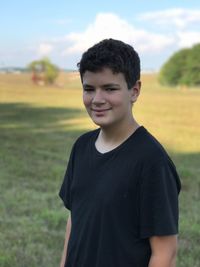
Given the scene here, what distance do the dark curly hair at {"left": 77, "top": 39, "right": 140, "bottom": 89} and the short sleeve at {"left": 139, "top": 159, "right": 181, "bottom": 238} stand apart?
0.98 feet

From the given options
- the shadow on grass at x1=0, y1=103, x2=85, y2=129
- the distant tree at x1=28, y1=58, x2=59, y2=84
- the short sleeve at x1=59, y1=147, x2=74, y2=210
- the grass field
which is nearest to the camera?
the short sleeve at x1=59, y1=147, x2=74, y2=210

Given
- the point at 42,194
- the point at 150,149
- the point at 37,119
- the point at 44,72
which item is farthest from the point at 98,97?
the point at 44,72

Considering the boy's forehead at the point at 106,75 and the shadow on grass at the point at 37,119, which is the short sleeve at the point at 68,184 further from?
the shadow on grass at the point at 37,119

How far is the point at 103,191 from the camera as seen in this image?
1.67 meters

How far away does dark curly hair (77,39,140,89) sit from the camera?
1.66m

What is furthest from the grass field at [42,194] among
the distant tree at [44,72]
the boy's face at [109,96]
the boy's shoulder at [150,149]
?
the distant tree at [44,72]

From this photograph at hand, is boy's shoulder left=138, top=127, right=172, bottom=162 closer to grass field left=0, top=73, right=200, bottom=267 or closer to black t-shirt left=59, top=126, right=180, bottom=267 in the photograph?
black t-shirt left=59, top=126, right=180, bottom=267

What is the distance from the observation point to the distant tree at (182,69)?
72.3 metres

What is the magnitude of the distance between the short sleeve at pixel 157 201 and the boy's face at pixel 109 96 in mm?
217

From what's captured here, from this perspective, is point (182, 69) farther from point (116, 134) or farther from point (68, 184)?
point (116, 134)

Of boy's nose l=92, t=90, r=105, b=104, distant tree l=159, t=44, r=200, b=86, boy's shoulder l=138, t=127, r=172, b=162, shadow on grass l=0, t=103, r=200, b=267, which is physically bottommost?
shadow on grass l=0, t=103, r=200, b=267

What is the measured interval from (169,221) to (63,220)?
3.49m

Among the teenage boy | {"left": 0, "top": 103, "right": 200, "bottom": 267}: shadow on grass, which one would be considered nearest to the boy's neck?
the teenage boy

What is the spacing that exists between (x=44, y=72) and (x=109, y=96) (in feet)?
201
